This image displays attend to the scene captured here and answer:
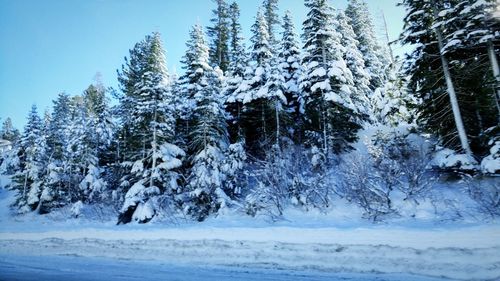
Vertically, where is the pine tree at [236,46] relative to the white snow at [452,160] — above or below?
above

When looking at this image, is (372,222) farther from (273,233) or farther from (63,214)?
(63,214)

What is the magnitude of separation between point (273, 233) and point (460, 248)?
5.85 meters

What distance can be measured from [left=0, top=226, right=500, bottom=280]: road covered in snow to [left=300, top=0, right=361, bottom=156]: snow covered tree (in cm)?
1033

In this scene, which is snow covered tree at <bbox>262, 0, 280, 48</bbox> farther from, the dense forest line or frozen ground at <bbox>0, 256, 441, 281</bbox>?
frozen ground at <bbox>0, 256, 441, 281</bbox>

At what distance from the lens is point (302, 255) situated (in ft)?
31.1

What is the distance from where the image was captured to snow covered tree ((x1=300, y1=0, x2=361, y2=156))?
20766mm

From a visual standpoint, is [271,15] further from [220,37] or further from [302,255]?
[302,255]

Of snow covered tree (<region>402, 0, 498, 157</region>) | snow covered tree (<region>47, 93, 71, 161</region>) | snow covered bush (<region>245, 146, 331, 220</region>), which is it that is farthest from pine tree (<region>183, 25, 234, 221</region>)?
snow covered tree (<region>47, 93, 71, 161</region>)

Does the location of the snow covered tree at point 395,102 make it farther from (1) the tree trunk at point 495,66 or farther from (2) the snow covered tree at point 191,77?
(2) the snow covered tree at point 191,77

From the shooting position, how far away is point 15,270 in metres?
9.67

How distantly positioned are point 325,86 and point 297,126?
3.71 m

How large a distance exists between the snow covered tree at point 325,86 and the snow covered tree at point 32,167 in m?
29.0

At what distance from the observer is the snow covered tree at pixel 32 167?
108ft

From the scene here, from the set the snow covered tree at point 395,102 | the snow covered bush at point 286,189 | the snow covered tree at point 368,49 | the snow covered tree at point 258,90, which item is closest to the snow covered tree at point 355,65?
the snow covered tree at point 395,102
